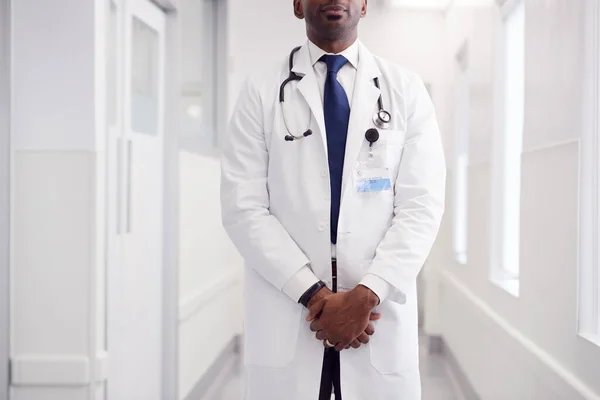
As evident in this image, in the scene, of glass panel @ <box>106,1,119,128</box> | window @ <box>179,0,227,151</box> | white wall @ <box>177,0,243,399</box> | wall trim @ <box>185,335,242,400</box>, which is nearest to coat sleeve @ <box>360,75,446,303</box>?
glass panel @ <box>106,1,119,128</box>

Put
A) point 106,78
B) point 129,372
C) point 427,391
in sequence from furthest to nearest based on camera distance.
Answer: point 427,391 < point 129,372 < point 106,78

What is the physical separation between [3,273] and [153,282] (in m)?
0.92

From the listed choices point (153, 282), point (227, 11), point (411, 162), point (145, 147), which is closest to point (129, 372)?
point (153, 282)

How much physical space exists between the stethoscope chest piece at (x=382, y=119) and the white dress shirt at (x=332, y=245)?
90 millimetres

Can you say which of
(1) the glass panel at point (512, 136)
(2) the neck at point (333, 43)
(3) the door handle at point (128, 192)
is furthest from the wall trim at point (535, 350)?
(3) the door handle at point (128, 192)

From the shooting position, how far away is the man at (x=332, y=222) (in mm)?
1561

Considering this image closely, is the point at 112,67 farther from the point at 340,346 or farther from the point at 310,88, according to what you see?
the point at 340,346

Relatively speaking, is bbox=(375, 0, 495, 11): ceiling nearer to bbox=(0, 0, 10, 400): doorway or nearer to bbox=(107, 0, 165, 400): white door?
bbox=(107, 0, 165, 400): white door

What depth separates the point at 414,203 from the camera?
5.27 ft

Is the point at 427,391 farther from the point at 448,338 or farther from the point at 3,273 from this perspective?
the point at 3,273

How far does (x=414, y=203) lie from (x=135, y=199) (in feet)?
4.60

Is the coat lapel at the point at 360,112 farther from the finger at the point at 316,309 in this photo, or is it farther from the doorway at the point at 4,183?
the doorway at the point at 4,183

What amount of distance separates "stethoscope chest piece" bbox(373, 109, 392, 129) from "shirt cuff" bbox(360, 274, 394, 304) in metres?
0.41

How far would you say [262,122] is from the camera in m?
1.70
